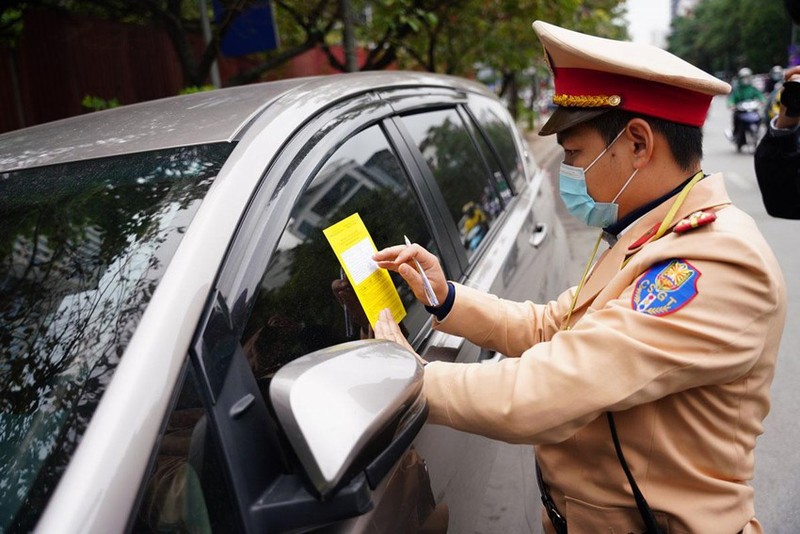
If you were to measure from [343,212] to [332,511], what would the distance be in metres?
0.72

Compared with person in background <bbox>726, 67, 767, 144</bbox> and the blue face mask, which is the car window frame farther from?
person in background <bbox>726, 67, 767, 144</bbox>

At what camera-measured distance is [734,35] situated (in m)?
68.9

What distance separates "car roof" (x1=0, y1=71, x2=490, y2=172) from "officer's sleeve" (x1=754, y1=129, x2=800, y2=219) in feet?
4.58

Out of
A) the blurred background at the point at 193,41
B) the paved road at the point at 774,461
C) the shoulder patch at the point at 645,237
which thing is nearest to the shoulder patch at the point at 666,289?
the shoulder patch at the point at 645,237

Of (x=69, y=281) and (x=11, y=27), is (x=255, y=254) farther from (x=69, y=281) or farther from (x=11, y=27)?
(x=11, y=27)

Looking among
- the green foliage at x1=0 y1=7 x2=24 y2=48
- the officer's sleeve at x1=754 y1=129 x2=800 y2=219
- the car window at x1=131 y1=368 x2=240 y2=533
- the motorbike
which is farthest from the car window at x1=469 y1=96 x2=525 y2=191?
the motorbike

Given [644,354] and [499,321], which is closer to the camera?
A: [644,354]

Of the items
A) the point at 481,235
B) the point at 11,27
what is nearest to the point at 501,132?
the point at 481,235

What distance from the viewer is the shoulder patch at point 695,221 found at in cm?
116

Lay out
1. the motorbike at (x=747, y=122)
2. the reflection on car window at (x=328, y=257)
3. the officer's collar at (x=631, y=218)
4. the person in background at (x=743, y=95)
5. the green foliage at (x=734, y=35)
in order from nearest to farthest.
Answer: the reflection on car window at (x=328, y=257), the officer's collar at (x=631, y=218), the motorbike at (x=747, y=122), the person in background at (x=743, y=95), the green foliage at (x=734, y=35)

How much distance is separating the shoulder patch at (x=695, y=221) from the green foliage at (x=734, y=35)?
4060cm

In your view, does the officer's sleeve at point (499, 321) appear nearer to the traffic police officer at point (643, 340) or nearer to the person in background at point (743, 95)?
the traffic police officer at point (643, 340)

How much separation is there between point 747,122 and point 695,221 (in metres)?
13.2

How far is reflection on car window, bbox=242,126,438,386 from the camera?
119 cm
